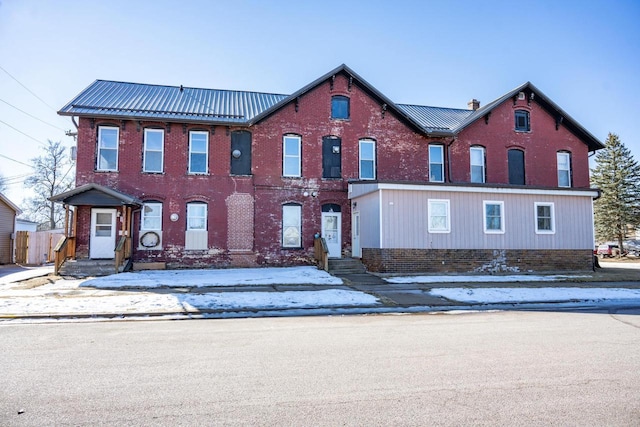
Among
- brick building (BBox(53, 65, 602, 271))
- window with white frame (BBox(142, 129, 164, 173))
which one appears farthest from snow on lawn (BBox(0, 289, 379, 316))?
window with white frame (BBox(142, 129, 164, 173))

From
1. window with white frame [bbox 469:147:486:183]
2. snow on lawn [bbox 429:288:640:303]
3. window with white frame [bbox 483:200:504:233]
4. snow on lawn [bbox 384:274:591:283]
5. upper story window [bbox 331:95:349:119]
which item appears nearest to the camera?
snow on lawn [bbox 429:288:640:303]

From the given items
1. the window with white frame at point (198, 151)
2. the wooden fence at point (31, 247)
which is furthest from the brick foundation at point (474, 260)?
the wooden fence at point (31, 247)

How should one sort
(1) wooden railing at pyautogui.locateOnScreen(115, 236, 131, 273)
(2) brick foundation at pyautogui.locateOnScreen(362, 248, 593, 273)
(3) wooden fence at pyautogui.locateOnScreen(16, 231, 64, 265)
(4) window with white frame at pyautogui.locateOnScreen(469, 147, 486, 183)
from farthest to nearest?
(3) wooden fence at pyautogui.locateOnScreen(16, 231, 64, 265)
(4) window with white frame at pyautogui.locateOnScreen(469, 147, 486, 183)
(2) brick foundation at pyautogui.locateOnScreen(362, 248, 593, 273)
(1) wooden railing at pyautogui.locateOnScreen(115, 236, 131, 273)

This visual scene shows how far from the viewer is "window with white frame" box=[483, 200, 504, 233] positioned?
60.1ft

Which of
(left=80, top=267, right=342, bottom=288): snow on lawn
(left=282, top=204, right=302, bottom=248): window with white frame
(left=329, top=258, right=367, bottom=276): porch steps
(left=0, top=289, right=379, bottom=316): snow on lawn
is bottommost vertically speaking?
(left=0, top=289, right=379, bottom=316): snow on lawn

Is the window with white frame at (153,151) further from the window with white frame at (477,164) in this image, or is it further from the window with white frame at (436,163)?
the window with white frame at (477,164)

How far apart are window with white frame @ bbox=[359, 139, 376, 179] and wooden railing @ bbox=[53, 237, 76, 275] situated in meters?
12.9

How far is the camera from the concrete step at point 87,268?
16.3m

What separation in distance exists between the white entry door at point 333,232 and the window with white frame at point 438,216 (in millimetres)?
4594

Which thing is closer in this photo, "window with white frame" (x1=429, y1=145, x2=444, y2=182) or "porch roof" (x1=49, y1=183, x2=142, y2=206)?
"porch roof" (x1=49, y1=183, x2=142, y2=206)

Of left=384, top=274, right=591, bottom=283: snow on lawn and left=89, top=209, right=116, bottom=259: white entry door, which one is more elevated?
left=89, top=209, right=116, bottom=259: white entry door

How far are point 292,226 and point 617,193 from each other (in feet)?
125

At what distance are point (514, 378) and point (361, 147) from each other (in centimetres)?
1708

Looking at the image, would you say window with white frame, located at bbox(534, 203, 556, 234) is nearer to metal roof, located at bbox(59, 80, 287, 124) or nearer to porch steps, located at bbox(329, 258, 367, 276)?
porch steps, located at bbox(329, 258, 367, 276)
